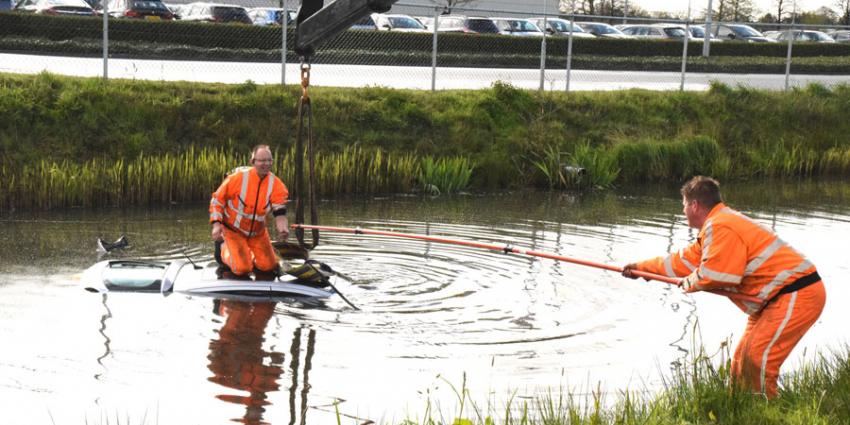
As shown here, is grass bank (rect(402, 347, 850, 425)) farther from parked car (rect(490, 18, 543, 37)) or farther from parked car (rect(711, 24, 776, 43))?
parked car (rect(711, 24, 776, 43))

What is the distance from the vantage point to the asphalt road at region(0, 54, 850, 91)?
22.9 meters

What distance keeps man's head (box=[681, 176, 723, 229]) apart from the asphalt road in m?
14.9

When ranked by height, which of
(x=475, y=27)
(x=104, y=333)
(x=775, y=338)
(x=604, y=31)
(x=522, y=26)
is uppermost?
(x=604, y=31)

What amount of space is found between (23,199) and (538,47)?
816 inches

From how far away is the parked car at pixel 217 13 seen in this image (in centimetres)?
3650

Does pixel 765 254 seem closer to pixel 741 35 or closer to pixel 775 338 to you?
pixel 775 338

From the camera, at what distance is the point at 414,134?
70.1 feet

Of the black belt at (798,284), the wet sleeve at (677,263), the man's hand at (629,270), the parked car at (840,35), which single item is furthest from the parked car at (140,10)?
the black belt at (798,284)

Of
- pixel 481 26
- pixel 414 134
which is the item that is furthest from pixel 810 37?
pixel 414 134

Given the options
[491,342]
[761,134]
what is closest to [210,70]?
[761,134]

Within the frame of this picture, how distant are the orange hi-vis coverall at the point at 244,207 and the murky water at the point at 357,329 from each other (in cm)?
68

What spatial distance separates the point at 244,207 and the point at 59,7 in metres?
26.7

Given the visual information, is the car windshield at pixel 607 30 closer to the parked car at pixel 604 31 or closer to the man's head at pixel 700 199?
the parked car at pixel 604 31

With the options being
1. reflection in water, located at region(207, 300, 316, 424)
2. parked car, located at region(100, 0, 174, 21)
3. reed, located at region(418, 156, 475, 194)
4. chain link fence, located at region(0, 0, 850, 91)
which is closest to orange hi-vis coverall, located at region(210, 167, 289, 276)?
reflection in water, located at region(207, 300, 316, 424)
